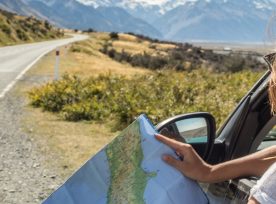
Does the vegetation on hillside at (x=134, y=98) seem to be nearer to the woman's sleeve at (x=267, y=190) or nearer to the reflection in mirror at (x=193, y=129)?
the reflection in mirror at (x=193, y=129)

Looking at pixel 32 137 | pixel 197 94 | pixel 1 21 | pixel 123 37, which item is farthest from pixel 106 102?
pixel 123 37

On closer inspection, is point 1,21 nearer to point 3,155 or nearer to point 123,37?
point 123,37

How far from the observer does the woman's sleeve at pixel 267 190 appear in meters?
1.55

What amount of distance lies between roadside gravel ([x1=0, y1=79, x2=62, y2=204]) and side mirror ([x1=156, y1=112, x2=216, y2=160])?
4.11 metres

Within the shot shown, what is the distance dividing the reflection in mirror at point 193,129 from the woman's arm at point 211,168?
14.6 inches

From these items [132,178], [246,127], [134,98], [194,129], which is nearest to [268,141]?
[246,127]

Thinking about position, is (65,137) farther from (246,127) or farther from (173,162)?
(173,162)

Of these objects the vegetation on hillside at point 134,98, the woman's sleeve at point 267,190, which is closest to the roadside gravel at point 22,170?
the vegetation on hillside at point 134,98

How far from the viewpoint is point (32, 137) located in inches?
407

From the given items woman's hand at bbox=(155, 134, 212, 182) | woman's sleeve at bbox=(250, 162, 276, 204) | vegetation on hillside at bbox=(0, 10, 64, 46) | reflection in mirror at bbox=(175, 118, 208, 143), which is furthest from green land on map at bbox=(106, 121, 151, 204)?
vegetation on hillside at bbox=(0, 10, 64, 46)

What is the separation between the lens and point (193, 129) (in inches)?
108

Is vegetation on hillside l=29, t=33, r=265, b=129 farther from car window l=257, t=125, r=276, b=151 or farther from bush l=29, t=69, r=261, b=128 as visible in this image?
car window l=257, t=125, r=276, b=151

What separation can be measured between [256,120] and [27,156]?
21.1 feet

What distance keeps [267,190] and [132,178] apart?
69 centimetres
